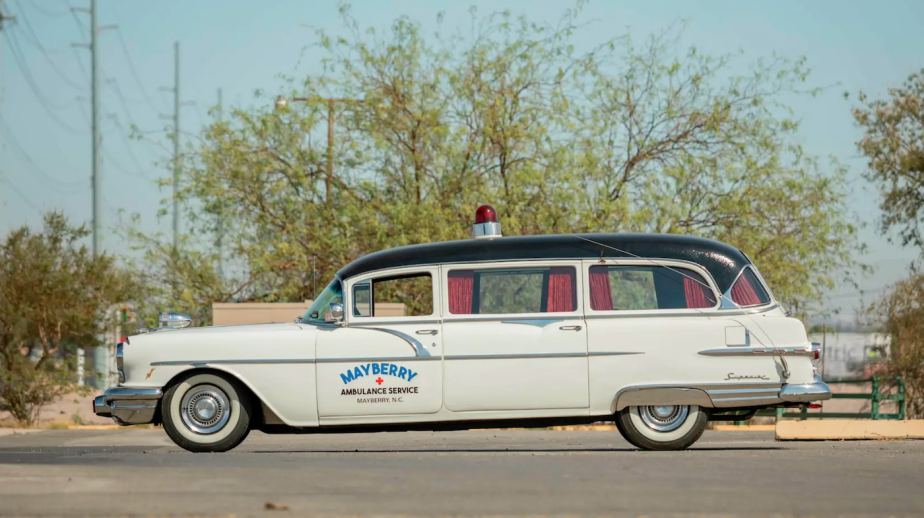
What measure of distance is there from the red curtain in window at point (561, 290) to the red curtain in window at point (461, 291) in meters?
0.69

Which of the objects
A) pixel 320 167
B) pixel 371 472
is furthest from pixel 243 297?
pixel 371 472

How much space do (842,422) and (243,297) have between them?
1426 cm

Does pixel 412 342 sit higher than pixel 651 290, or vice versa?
pixel 651 290

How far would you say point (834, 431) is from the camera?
12.4m

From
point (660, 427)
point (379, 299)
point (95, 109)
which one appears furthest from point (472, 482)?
point (95, 109)

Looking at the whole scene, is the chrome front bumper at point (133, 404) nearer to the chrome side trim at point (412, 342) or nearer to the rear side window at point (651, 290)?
the chrome side trim at point (412, 342)

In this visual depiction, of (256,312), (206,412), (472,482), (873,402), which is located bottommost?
(873,402)

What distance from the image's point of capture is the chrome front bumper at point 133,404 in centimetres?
1062

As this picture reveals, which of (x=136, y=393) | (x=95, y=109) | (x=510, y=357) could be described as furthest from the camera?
(x=95, y=109)

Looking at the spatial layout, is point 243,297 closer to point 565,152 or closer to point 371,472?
point 565,152

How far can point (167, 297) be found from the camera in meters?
23.9

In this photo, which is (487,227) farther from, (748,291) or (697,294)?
(748,291)

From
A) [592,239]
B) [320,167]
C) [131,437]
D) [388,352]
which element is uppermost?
[320,167]

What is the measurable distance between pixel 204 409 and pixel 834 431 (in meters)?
6.30
